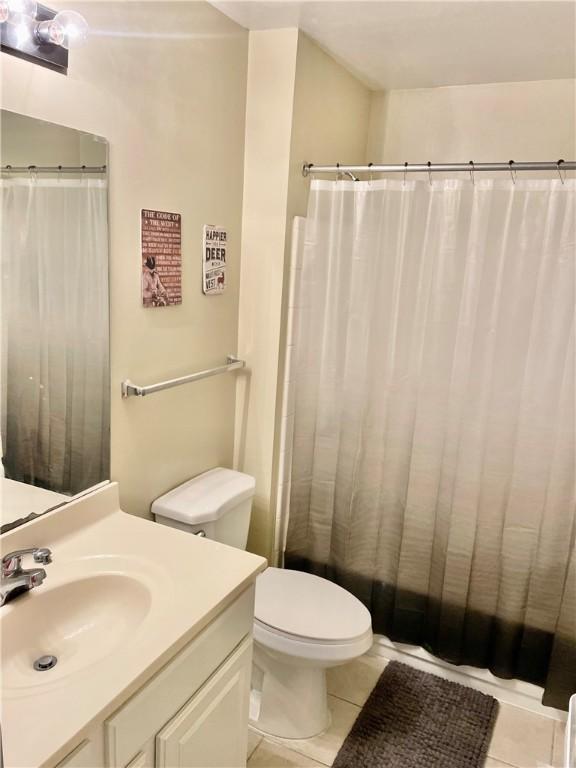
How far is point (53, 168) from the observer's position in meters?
1.42

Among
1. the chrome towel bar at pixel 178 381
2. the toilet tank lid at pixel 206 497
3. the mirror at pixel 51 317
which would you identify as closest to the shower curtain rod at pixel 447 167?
the chrome towel bar at pixel 178 381

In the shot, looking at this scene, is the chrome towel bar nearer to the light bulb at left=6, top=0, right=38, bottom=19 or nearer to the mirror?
the mirror

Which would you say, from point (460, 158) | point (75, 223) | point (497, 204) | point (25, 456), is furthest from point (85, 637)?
point (460, 158)

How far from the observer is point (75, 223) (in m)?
A: 1.52

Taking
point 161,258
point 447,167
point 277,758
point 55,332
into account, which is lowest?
point 277,758

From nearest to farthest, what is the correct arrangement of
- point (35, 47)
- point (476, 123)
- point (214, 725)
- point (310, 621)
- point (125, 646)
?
point (125, 646), point (35, 47), point (214, 725), point (310, 621), point (476, 123)

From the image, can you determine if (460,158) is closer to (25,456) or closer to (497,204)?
(497,204)

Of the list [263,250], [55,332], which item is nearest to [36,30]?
[55,332]

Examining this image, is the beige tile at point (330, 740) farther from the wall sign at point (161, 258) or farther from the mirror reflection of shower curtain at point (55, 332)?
the wall sign at point (161, 258)

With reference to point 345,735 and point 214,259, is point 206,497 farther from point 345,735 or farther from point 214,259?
point 345,735

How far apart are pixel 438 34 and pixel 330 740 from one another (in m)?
2.34

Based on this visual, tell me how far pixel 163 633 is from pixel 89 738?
231 mm

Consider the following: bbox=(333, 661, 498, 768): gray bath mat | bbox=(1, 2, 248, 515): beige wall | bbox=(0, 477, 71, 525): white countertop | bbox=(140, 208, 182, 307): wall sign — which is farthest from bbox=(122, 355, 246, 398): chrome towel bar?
bbox=(333, 661, 498, 768): gray bath mat

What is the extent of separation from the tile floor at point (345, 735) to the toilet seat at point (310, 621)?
374 millimetres
